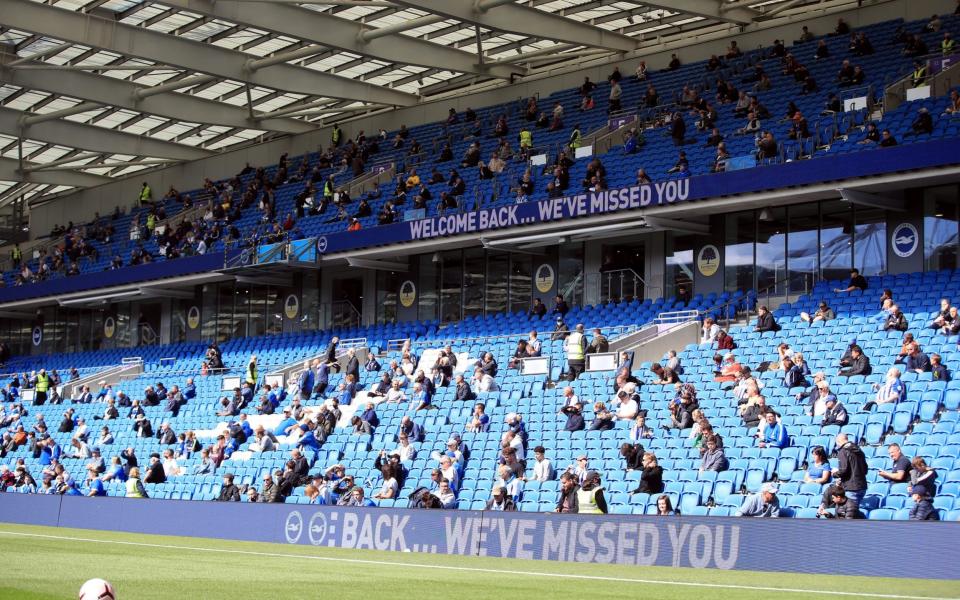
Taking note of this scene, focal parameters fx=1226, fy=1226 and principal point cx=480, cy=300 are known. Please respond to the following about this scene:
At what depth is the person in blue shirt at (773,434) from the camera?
17.8 metres

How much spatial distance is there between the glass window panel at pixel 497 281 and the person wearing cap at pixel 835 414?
17.0m

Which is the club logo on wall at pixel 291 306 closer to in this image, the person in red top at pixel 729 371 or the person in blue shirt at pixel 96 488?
the person in blue shirt at pixel 96 488

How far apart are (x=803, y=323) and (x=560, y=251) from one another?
424 inches

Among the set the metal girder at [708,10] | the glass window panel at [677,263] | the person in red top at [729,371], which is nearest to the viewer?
the person in red top at [729,371]

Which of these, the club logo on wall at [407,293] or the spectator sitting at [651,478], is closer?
the spectator sitting at [651,478]

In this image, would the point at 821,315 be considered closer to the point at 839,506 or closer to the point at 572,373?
the point at 572,373

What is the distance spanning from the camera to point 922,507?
14.5 metres

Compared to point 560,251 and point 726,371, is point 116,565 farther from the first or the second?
point 560,251

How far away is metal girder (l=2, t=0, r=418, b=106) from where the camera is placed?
3238 cm

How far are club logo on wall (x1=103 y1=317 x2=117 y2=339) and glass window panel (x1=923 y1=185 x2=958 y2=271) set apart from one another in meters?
32.6

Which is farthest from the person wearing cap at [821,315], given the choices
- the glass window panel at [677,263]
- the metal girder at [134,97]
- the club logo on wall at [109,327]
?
the club logo on wall at [109,327]

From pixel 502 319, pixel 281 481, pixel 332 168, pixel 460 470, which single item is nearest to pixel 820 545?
pixel 460 470

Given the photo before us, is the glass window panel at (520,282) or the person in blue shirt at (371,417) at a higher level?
the glass window panel at (520,282)

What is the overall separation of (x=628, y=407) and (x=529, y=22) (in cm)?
1582
